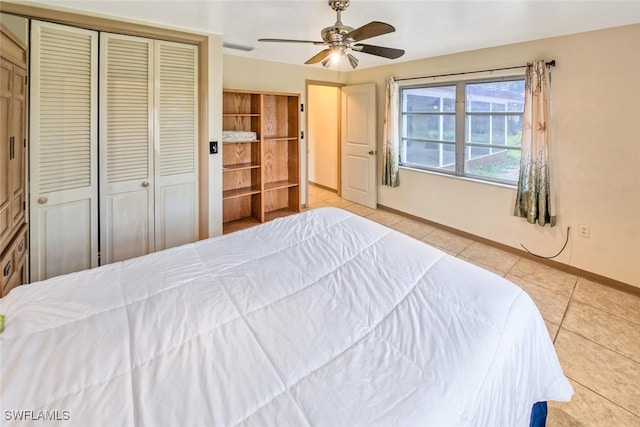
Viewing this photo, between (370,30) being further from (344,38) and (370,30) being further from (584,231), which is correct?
(584,231)

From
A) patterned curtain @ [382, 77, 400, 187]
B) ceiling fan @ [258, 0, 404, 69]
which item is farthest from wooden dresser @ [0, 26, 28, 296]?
patterned curtain @ [382, 77, 400, 187]

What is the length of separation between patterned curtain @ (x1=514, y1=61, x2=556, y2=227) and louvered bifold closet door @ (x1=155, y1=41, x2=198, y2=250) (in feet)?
10.9

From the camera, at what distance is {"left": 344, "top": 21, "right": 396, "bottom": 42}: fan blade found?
1771 millimetres

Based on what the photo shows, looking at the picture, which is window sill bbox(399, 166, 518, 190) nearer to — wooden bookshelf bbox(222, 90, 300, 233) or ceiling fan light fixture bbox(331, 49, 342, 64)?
wooden bookshelf bbox(222, 90, 300, 233)

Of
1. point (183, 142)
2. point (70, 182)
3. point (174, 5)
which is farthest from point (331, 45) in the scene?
point (70, 182)

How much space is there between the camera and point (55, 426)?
782 millimetres

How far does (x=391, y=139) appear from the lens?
15.4 ft

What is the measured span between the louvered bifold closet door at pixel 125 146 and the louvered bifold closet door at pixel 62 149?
8cm

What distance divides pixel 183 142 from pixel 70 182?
3.24 feet

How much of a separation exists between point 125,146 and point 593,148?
4248 millimetres

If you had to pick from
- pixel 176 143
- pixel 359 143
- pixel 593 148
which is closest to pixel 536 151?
pixel 593 148

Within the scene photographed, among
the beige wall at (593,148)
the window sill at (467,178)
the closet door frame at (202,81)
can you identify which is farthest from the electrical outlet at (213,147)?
the beige wall at (593,148)

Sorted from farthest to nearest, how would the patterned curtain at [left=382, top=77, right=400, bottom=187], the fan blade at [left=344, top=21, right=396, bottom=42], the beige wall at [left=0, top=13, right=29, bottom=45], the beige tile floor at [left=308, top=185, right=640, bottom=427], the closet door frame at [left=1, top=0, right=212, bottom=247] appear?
the patterned curtain at [left=382, top=77, right=400, bottom=187]
the closet door frame at [left=1, top=0, right=212, bottom=247]
the beige wall at [left=0, top=13, right=29, bottom=45]
the fan blade at [left=344, top=21, right=396, bottom=42]
the beige tile floor at [left=308, top=185, right=640, bottom=427]

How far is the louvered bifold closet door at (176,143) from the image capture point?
2943 mm
